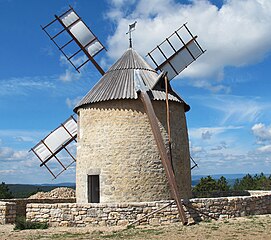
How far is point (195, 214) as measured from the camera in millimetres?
10602

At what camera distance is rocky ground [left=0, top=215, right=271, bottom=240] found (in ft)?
27.5

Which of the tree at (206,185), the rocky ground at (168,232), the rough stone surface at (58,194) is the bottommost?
the rocky ground at (168,232)

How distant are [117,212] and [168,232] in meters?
1.79

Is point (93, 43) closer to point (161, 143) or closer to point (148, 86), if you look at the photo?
point (148, 86)

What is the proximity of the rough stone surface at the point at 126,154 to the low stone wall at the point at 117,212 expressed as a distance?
5.38 feet

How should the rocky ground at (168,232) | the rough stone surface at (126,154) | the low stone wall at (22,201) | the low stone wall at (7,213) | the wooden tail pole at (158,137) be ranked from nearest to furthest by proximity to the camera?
the rocky ground at (168,232), the wooden tail pole at (158,137), the low stone wall at (7,213), the rough stone surface at (126,154), the low stone wall at (22,201)

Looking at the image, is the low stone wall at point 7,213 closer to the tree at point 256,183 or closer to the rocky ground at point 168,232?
the rocky ground at point 168,232

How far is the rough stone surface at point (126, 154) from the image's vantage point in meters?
12.0

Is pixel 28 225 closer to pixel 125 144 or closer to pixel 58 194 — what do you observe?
pixel 125 144

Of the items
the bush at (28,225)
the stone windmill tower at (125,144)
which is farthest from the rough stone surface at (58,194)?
the bush at (28,225)

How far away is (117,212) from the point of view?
33.1 feet

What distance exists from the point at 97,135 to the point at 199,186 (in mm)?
17170

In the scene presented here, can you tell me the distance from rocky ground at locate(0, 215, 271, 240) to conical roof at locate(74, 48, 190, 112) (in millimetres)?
4669

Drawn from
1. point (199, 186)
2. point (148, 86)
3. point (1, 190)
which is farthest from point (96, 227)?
point (199, 186)
